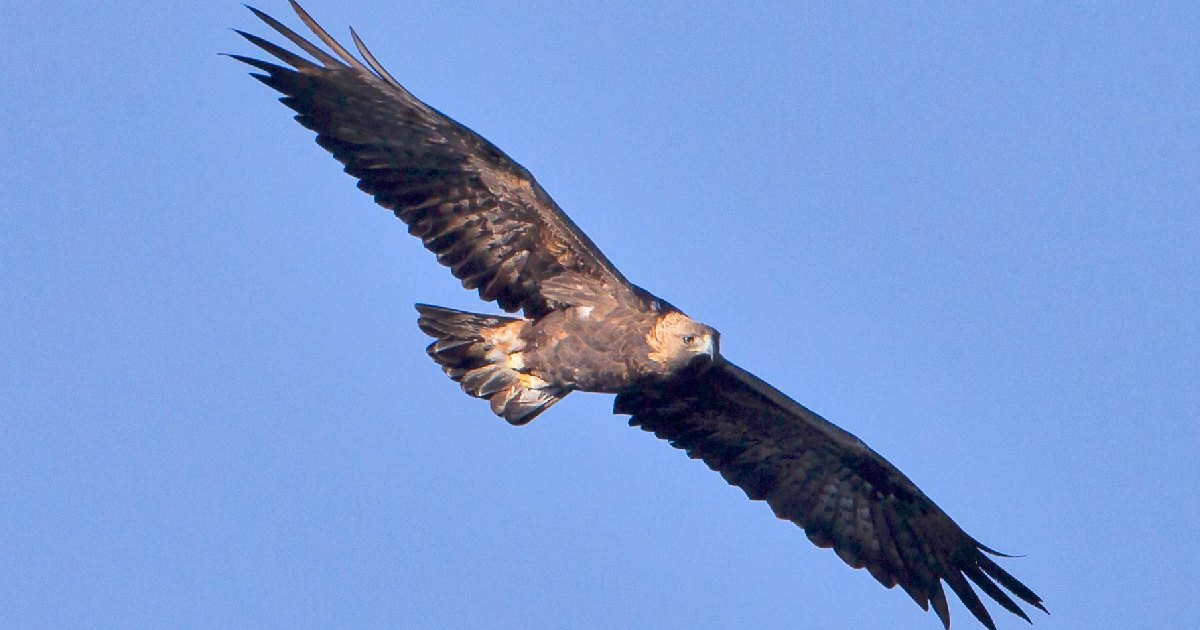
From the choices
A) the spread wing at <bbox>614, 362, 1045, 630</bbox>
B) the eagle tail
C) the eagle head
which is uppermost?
the spread wing at <bbox>614, 362, 1045, 630</bbox>

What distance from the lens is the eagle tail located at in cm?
1259

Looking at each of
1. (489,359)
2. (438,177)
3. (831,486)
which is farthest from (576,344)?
(831,486)

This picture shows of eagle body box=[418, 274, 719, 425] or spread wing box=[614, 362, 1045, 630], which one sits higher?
spread wing box=[614, 362, 1045, 630]

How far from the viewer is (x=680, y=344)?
11961 mm

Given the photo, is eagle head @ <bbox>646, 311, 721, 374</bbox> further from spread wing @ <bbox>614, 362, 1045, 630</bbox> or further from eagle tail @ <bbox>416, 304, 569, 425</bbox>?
spread wing @ <bbox>614, 362, 1045, 630</bbox>

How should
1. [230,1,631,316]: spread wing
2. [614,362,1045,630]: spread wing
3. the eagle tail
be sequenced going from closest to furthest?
1. [230,1,631,316]: spread wing
2. the eagle tail
3. [614,362,1045,630]: spread wing

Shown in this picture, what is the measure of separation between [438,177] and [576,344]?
53.2 inches

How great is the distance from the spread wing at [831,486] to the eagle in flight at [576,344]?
0.01 meters

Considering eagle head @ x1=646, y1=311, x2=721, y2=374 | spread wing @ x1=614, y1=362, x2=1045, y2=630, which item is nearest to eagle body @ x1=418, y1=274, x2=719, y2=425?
eagle head @ x1=646, y1=311, x2=721, y2=374

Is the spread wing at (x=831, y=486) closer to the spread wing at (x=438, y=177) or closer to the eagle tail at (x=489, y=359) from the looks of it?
the eagle tail at (x=489, y=359)

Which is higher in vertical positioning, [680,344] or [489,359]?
[680,344]

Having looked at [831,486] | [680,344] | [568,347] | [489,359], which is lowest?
[489,359]

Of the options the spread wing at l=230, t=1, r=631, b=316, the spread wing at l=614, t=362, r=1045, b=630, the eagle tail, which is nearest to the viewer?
the spread wing at l=230, t=1, r=631, b=316

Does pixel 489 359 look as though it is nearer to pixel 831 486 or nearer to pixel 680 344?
pixel 680 344
